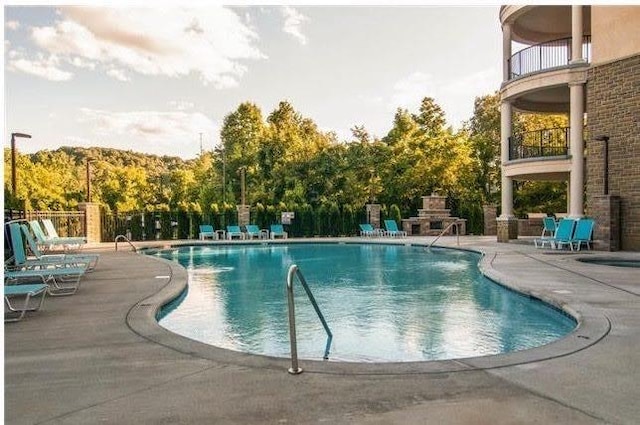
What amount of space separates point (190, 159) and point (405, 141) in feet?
149

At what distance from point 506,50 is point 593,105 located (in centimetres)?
472

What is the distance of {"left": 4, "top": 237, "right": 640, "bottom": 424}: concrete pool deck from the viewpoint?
3.25m

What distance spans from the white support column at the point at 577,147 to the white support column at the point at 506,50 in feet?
10.8

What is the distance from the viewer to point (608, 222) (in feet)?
50.0

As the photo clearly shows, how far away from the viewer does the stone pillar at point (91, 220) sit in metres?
22.1

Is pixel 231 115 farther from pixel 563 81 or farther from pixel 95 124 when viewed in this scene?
pixel 563 81

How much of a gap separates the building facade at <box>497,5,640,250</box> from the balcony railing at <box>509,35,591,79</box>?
0.12 feet

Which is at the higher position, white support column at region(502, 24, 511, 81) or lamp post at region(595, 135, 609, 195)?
white support column at region(502, 24, 511, 81)

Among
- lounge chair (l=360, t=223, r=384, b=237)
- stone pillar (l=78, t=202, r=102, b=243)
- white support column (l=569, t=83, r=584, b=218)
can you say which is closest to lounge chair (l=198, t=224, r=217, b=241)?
stone pillar (l=78, t=202, r=102, b=243)

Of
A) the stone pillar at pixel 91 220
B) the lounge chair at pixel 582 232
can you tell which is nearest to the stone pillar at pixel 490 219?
the lounge chair at pixel 582 232

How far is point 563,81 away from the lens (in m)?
17.0

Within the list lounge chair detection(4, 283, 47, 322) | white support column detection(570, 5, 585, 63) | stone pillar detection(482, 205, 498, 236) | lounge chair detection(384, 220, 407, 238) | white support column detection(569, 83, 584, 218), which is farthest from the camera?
stone pillar detection(482, 205, 498, 236)

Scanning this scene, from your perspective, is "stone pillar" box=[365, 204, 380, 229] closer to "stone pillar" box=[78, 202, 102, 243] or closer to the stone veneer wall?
the stone veneer wall

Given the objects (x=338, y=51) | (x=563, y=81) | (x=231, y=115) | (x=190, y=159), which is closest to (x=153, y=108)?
(x=231, y=115)
